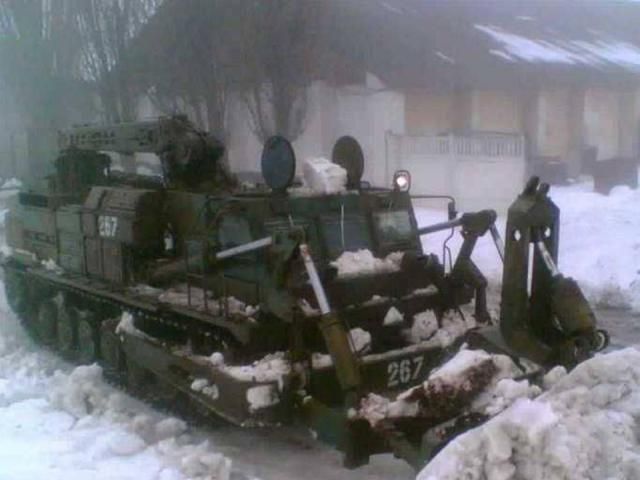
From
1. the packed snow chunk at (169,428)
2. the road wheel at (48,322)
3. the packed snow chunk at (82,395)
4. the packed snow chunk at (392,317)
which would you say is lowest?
the packed snow chunk at (169,428)

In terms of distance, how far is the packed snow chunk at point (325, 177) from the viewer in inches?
347

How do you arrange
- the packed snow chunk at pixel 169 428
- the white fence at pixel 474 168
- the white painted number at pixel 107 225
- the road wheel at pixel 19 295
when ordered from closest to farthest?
the packed snow chunk at pixel 169 428 < the white painted number at pixel 107 225 < the road wheel at pixel 19 295 < the white fence at pixel 474 168

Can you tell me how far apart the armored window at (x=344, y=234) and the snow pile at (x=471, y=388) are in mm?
2283

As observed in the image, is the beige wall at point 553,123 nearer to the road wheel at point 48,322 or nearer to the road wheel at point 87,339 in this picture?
the road wheel at point 48,322

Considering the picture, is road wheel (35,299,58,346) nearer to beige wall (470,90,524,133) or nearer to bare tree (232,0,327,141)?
bare tree (232,0,327,141)

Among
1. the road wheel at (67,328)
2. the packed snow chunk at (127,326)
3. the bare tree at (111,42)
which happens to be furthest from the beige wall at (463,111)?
the packed snow chunk at (127,326)

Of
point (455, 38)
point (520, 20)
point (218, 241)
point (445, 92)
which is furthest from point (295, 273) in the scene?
point (520, 20)

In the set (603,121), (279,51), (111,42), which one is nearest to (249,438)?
(279,51)

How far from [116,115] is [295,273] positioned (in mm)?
16212

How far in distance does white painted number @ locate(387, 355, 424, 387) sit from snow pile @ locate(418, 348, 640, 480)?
1957 mm

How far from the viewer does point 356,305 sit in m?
7.91

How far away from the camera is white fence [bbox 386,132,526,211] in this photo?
19781mm

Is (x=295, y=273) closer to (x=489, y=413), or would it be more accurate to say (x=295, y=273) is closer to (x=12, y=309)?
(x=489, y=413)

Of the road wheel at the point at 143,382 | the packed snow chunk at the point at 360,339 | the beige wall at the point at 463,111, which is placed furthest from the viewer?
the beige wall at the point at 463,111
